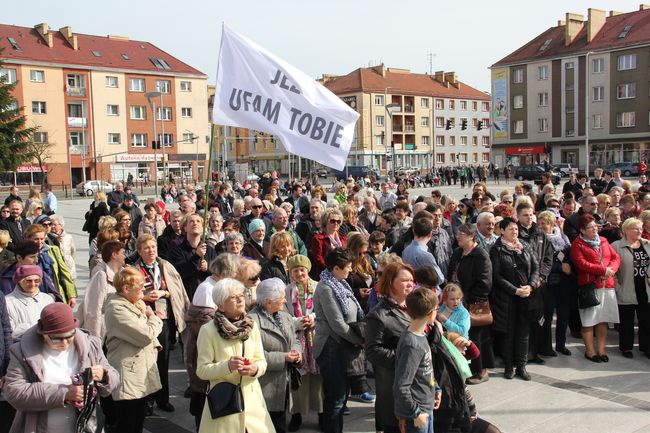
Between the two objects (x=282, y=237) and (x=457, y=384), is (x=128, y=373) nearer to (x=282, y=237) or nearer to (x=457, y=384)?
(x=282, y=237)

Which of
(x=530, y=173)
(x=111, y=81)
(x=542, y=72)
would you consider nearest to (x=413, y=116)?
(x=542, y=72)

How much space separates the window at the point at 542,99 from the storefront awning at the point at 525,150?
15.5ft

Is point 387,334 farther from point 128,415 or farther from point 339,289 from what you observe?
point 128,415

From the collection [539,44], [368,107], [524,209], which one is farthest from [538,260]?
[368,107]

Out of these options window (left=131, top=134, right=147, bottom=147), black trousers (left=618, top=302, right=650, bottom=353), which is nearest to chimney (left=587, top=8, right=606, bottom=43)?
window (left=131, top=134, right=147, bottom=147)

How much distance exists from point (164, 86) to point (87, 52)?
342 inches

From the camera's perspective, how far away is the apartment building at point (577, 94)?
64.2 meters

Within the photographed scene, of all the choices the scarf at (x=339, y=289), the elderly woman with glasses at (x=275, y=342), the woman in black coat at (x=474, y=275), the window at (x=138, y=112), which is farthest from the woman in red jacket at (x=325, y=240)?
the window at (x=138, y=112)

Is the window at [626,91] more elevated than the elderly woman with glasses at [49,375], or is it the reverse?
the window at [626,91]

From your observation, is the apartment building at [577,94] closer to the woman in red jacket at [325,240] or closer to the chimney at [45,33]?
the chimney at [45,33]

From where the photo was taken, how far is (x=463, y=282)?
267 inches

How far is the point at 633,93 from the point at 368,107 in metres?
33.2

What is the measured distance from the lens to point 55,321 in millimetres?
3850

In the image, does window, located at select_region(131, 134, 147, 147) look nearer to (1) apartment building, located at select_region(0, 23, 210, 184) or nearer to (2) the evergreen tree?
(1) apartment building, located at select_region(0, 23, 210, 184)
